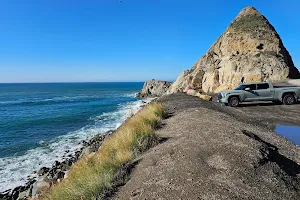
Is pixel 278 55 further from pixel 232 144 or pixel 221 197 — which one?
pixel 221 197

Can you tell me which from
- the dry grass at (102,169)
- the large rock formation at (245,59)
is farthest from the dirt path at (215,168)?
the large rock formation at (245,59)

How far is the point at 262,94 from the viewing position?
1748cm

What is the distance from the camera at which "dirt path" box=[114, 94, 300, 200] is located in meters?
4.92

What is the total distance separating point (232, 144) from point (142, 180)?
3.19m

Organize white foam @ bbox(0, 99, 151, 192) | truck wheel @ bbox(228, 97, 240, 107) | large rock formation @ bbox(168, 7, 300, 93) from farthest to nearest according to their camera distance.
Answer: large rock formation @ bbox(168, 7, 300, 93) < truck wheel @ bbox(228, 97, 240, 107) < white foam @ bbox(0, 99, 151, 192)

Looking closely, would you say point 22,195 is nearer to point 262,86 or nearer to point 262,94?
point 262,94

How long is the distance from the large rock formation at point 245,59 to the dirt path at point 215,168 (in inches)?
1223

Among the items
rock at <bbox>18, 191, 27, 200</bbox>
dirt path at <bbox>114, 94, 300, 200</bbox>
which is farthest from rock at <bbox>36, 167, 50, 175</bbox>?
dirt path at <bbox>114, 94, 300, 200</bbox>

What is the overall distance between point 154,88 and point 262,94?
7599 centimetres

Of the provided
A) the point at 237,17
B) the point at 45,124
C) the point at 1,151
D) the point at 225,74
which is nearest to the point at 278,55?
the point at 225,74

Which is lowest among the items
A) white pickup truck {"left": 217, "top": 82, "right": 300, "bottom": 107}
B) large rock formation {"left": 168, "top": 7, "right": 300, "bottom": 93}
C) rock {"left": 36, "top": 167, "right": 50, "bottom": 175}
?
rock {"left": 36, "top": 167, "right": 50, "bottom": 175}

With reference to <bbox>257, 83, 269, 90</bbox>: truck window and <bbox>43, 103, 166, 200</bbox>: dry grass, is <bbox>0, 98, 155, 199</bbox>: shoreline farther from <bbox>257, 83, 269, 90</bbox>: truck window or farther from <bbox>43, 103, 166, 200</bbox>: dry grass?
<bbox>257, 83, 269, 90</bbox>: truck window

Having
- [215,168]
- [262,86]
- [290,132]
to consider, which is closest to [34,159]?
[215,168]

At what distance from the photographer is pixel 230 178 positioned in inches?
211
